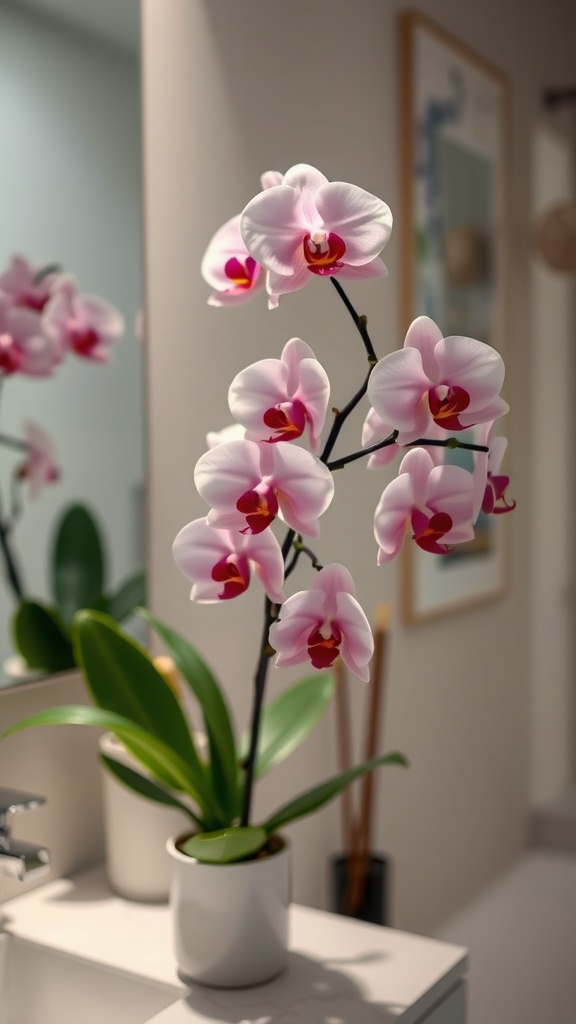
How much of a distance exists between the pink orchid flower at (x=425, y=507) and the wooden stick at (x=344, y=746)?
894 millimetres

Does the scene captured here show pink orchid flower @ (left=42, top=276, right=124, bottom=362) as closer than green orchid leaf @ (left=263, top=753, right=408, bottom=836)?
No

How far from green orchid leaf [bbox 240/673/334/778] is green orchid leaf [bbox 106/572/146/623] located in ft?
0.67

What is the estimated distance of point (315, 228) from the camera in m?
0.83

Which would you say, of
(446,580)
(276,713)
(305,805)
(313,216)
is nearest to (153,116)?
(313,216)

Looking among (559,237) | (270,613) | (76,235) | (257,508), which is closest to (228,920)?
(270,613)

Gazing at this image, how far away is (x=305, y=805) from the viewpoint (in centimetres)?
105

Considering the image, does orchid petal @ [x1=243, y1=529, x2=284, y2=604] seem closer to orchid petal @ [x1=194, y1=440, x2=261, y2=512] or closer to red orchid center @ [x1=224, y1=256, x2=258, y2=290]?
orchid petal @ [x1=194, y1=440, x2=261, y2=512]

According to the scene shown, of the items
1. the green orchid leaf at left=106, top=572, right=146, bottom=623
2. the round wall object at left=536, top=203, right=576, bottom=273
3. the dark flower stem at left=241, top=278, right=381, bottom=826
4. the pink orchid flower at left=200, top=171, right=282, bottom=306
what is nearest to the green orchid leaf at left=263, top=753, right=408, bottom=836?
the dark flower stem at left=241, top=278, right=381, bottom=826

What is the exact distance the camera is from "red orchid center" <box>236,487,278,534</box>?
83cm

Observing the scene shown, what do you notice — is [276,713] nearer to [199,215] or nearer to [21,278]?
[21,278]

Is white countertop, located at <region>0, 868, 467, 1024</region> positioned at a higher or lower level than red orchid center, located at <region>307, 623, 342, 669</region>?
lower

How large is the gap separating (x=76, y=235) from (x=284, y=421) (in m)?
0.51

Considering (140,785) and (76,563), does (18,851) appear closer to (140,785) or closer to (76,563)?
(140,785)

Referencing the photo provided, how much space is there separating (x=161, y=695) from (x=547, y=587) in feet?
5.93
